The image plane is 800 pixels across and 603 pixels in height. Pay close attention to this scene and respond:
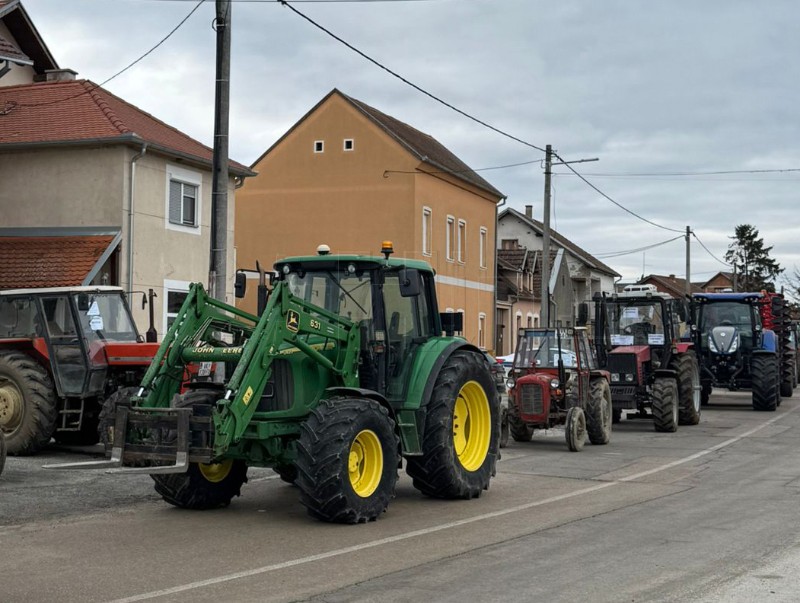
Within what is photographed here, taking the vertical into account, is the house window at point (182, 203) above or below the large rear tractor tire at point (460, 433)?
above

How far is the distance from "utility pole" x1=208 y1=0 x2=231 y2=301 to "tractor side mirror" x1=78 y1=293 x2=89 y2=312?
1757mm

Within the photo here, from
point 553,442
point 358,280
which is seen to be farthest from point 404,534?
point 553,442

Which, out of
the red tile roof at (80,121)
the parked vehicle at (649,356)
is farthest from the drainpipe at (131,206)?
the parked vehicle at (649,356)

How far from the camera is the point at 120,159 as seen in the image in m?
23.0

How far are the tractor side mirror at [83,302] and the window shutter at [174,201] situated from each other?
9.08 m

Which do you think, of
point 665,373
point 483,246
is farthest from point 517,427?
point 483,246

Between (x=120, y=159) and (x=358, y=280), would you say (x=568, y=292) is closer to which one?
(x=120, y=159)

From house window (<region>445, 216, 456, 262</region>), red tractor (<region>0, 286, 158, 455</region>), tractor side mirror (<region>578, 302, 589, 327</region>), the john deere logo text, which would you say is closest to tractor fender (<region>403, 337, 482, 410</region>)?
the john deere logo text

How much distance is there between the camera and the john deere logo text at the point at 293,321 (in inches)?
404

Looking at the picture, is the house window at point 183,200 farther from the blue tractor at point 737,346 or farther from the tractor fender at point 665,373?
the blue tractor at point 737,346

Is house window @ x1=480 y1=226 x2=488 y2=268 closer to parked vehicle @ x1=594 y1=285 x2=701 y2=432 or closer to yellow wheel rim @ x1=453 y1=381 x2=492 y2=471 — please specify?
parked vehicle @ x1=594 y1=285 x2=701 y2=432

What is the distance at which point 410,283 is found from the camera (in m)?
10.9

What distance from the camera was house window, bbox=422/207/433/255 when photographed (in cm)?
3922

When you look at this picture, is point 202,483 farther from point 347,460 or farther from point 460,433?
point 460,433
